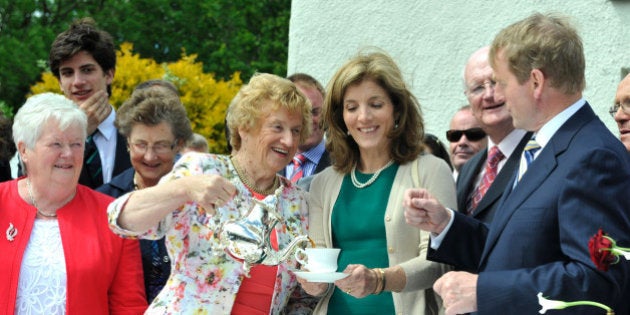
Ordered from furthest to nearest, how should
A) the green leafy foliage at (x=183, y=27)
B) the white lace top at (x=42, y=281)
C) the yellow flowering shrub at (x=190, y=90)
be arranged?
the green leafy foliage at (x=183, y=27)
the yellow flowering shrub at (x=190, y=90)
the white lace top at (x=42, y=281)

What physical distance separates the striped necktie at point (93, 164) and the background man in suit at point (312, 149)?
120cm

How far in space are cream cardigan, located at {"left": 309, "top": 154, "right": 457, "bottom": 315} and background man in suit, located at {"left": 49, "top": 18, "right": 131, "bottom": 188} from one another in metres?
1.96

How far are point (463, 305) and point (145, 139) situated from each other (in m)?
2.62

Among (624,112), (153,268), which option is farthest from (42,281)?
(624,112)

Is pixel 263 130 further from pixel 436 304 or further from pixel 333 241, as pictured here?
pixel 436 304

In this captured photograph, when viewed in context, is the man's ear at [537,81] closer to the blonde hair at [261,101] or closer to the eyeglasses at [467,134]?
the blonde hair at [261,101]

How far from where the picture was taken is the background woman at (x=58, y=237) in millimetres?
4195

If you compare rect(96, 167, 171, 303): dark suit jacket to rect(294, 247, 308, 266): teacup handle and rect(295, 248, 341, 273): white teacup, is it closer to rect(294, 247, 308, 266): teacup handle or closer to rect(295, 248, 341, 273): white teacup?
rect(294, 247, 308, 266): teacup handle

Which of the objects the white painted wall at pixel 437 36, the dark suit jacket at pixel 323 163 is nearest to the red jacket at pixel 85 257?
the dark suit jacket at pixel 323 163

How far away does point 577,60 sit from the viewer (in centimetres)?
316

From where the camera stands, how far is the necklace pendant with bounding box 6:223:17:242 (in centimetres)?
425

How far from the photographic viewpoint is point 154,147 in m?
5.16

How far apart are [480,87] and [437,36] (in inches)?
124

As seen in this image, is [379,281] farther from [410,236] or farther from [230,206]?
[230,206]
